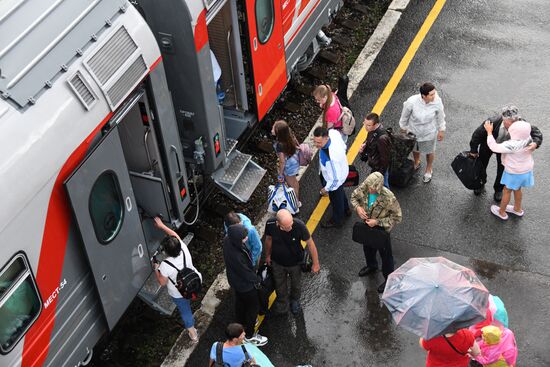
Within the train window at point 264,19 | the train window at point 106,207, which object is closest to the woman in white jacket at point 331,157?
the train window at point 264,19

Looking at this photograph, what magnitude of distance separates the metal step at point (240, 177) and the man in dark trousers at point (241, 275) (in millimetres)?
1743

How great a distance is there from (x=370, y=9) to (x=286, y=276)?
6.50 metres

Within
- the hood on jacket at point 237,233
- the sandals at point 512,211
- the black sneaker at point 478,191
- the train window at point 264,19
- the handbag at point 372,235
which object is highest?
the train window at point 264,19

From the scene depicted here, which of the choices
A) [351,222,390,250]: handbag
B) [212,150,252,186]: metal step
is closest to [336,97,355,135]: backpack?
[212,150,252,186]: metal step

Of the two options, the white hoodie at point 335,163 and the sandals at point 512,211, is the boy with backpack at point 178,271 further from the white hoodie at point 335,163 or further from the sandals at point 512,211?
the sandals at point 512,211

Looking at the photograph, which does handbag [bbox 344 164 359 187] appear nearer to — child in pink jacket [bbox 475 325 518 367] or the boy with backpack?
the boy with backpack

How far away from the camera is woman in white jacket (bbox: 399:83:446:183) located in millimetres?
9377

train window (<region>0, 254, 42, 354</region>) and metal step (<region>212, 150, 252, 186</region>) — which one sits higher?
train window (<region>0, 254, 42, 354</region>)

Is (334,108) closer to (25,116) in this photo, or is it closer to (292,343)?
(292,343)

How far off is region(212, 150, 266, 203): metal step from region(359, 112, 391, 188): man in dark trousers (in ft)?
5.01

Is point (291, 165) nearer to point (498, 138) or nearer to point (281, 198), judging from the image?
point (281, 198)

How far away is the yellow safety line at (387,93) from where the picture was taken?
9886 millimetres

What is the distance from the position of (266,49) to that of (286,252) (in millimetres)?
2835

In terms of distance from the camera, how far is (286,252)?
8.03 m
